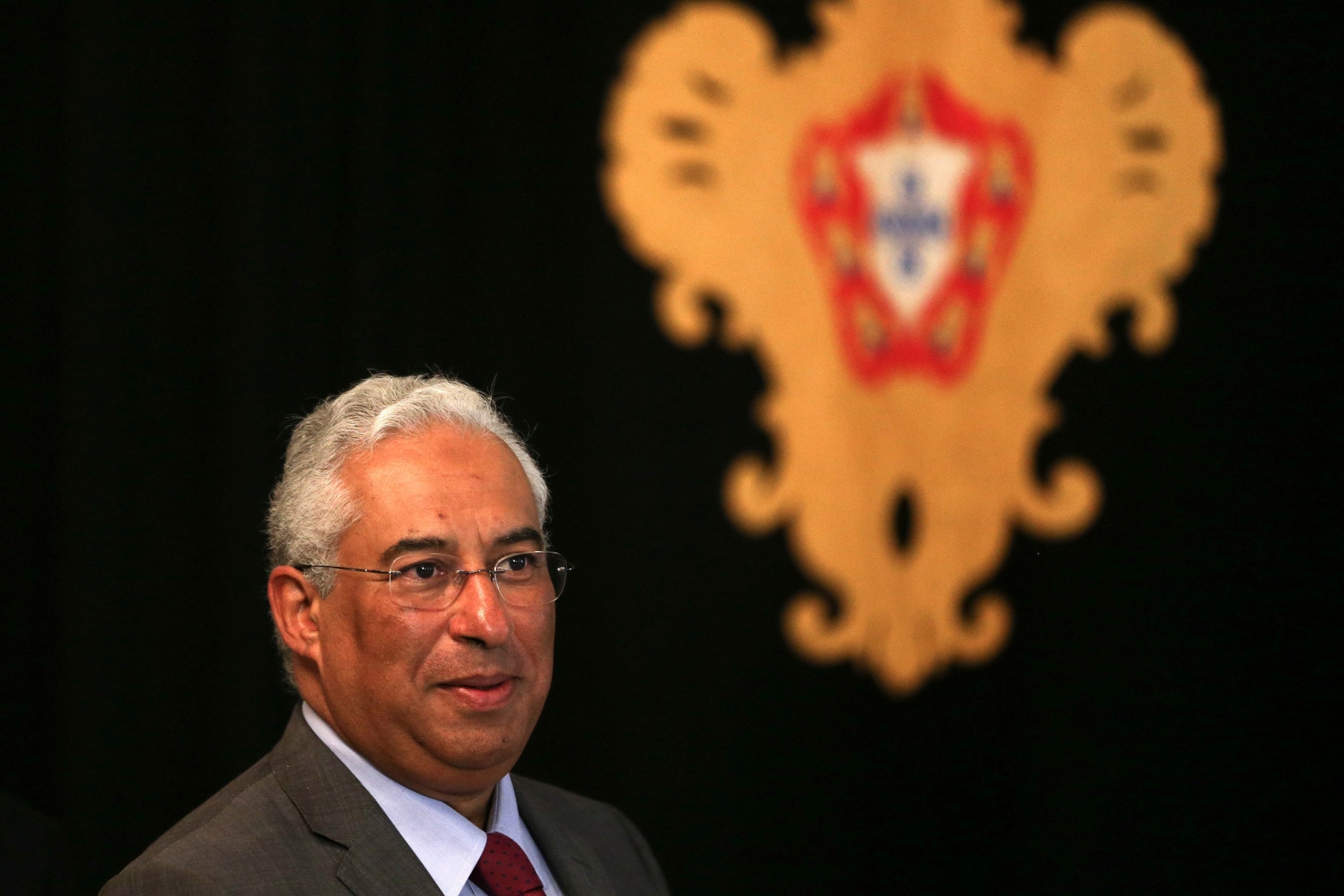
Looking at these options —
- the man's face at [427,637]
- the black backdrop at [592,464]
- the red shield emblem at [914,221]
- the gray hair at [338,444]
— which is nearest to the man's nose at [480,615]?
the man's face at [427,637]

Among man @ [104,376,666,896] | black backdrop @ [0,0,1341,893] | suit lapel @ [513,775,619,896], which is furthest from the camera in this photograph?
black backdrop @ [0,0,1341,893]

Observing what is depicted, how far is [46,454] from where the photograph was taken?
2148 millimetres

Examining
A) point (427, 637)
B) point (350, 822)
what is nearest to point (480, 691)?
point (427, 637)

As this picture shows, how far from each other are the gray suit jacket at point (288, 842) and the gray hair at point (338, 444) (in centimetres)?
18

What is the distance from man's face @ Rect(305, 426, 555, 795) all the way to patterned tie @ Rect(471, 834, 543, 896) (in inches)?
2.7

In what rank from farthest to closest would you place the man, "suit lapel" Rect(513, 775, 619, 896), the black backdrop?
the black backdrop → "suit lapel" Rect(513, 775, 619, 896) → the man

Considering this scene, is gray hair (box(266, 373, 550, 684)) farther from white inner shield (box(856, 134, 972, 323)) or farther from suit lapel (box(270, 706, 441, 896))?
white inner shield (box(856, 134, 972, 323))

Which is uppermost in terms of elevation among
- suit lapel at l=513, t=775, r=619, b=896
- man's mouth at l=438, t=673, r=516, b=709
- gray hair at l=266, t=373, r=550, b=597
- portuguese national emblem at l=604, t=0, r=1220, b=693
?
portuguese national emblem at l=604, t=0, r=1220, b=693

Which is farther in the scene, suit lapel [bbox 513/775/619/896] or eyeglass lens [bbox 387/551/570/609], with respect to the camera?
suit lapel [bbox 513/775/619/896]

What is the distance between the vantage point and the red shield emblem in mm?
2793

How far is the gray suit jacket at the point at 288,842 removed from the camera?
130 cm

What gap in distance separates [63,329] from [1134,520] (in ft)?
6.58

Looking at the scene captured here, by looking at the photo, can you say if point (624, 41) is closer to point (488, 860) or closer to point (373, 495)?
point (373, 495)

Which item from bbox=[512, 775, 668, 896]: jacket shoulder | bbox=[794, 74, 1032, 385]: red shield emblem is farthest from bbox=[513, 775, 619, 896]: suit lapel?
bbox=[794, 74, 1032, 385]: red shield emblem
